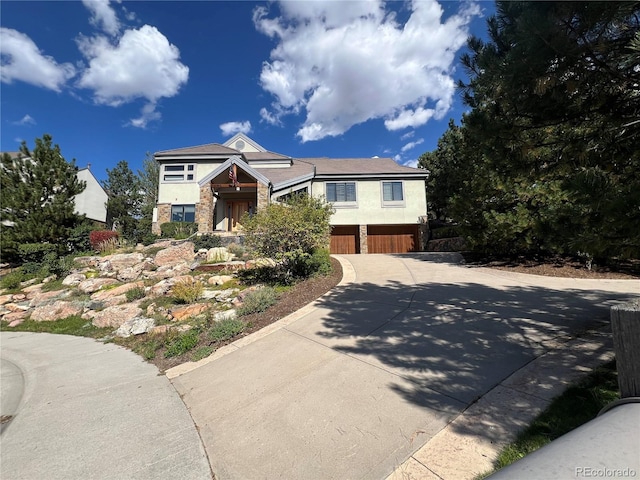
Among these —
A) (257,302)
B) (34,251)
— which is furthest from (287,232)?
(34,251)

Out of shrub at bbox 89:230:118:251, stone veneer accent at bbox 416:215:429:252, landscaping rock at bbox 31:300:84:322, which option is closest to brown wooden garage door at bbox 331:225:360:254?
stone veneer accent at bbox 416:215:429:252

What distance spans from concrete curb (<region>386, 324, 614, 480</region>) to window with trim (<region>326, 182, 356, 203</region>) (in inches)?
698

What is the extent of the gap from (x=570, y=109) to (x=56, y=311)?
1430 centimetres

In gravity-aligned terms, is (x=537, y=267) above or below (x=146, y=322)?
above

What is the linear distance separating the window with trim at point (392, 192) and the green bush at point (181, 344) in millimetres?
17499

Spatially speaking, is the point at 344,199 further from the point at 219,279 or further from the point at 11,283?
the point at 11,283

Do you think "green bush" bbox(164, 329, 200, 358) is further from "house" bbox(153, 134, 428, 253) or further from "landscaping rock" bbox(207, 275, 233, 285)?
"house" bbox(153, 134, 428, 253)

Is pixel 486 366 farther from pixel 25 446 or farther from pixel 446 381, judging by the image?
pixel 25 446

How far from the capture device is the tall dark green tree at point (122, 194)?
2902 centimetres

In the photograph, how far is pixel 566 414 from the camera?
2646 mm

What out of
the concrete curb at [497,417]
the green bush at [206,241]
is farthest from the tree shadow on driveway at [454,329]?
the green bush at [206,241]

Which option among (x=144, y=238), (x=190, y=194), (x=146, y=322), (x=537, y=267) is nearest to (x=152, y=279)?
(x=146, y=322)

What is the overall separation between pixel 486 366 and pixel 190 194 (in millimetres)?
21513

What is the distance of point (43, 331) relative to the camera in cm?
889
